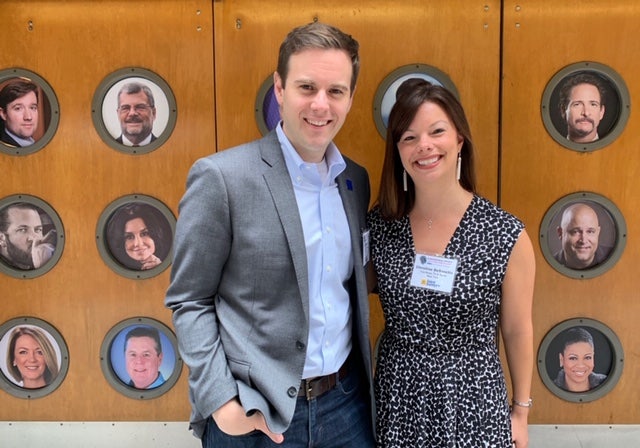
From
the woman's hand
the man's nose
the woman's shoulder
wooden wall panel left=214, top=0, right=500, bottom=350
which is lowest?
the woman's hand

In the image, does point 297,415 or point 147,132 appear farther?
point 147,132

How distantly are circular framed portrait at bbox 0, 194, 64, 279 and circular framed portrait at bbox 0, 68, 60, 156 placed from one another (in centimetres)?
27

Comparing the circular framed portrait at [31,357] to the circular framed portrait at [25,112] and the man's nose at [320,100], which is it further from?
the man's nose at [320,100]

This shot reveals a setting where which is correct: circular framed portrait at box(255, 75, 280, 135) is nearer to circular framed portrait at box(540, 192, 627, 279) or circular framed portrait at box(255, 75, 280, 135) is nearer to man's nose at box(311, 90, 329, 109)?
man's nose at box(311, 90, 329, 109)

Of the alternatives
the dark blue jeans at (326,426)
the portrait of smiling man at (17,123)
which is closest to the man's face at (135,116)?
the portrait of smiling man at (17,123)

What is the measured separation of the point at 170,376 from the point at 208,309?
4.37ft

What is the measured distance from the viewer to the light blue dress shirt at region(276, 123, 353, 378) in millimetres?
1509

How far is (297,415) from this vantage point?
153cm

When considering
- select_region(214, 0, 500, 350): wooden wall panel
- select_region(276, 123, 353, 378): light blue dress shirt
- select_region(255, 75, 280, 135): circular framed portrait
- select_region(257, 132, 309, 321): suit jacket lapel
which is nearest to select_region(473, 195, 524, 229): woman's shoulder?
select_region(276, 123, 353, 378): light blue dress shirt

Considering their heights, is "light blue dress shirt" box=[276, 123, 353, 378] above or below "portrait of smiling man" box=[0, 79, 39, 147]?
below

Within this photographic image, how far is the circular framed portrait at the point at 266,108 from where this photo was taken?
244cm

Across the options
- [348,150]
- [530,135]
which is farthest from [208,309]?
[530,135]

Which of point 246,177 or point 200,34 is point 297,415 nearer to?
point 246,177

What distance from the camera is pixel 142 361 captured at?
2617 millimetres
